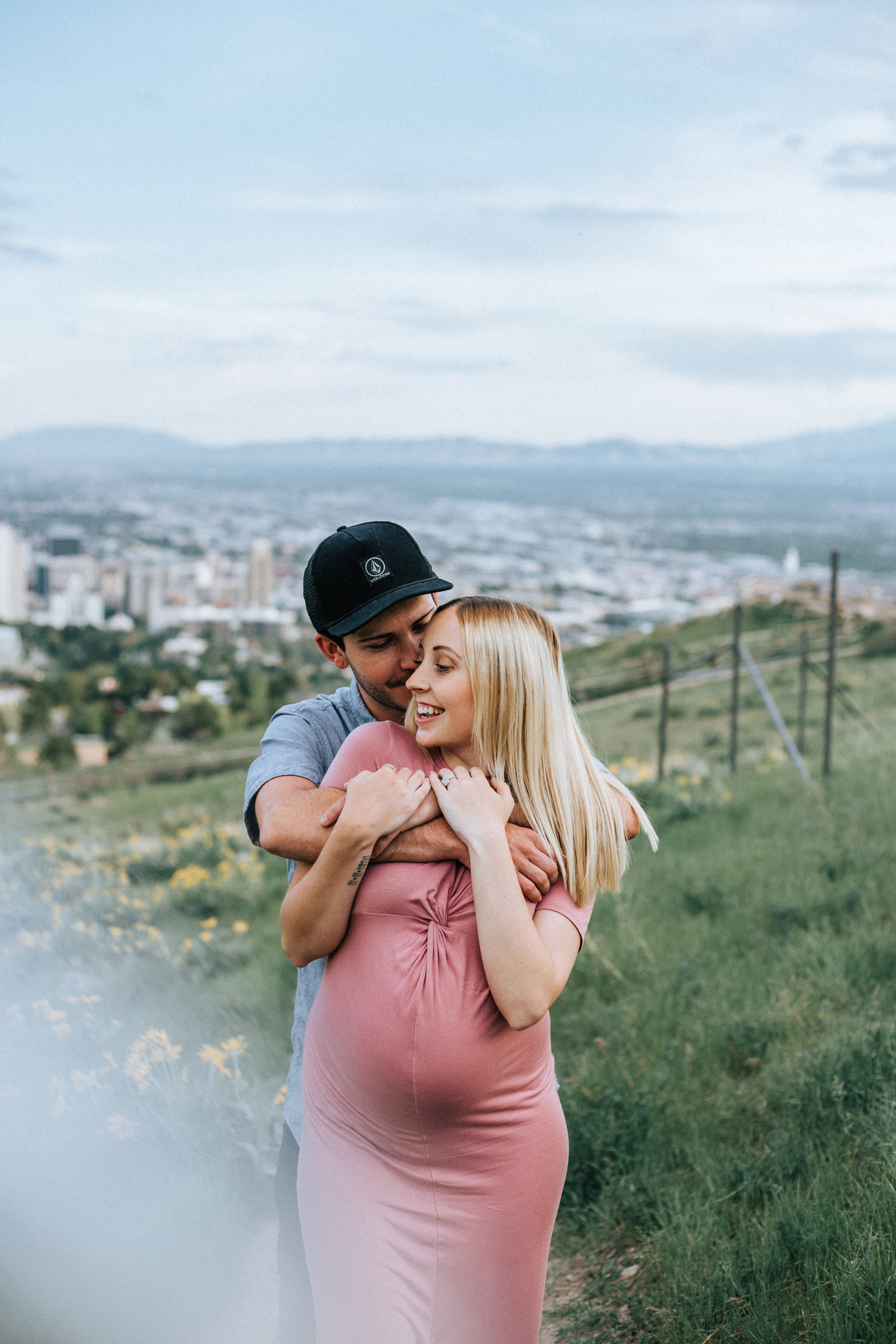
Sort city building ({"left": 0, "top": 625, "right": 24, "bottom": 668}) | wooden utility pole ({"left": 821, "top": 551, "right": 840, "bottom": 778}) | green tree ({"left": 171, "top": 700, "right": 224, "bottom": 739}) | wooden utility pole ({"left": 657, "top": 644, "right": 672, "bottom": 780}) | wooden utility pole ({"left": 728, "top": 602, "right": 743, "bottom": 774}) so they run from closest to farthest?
wooden utility pole ({"left": 821, "top": 551, "right": 840, "bottom": 778}) → wooden utility pole ({"left": 728, "top": 602, "right": 743, "bottom": 774}) → wooden utility pole ({"left": 657, "top": 644, "right": 672, "bottom": 780}) → green tree ({"left": 171, "top": 700, "right": 224, "bottom": 739}) → city building ({"left": 0, "top": 625, "right": 24, "bottom": 668})

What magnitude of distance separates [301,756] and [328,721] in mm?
223

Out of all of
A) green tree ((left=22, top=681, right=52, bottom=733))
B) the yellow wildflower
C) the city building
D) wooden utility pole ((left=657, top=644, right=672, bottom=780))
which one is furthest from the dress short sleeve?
the city building

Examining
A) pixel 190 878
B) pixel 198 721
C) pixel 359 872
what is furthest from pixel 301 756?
pixel 198 721

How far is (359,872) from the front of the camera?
6.30 ft

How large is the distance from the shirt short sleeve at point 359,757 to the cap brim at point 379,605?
0.22m

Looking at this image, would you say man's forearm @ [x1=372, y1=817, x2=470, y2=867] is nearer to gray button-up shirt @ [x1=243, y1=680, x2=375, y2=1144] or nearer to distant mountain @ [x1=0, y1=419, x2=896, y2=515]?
gray button-up shirt @ [x1=243, y1=680, x2=375, y2=1144]

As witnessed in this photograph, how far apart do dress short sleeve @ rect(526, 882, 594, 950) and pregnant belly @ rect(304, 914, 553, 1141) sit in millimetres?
148

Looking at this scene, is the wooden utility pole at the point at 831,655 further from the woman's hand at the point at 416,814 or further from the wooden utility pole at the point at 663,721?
the woman's hand at the point at 416,814

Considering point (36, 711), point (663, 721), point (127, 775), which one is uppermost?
point (663, 721)

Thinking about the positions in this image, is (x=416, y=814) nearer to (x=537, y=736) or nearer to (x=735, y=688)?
(x=537, y=736)

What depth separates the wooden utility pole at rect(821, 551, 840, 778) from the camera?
9.80 meters

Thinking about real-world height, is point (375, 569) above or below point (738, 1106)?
above

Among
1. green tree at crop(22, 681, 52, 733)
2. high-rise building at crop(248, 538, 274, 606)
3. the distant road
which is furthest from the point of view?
high-rise building at crop(248, 538, 274, 606)

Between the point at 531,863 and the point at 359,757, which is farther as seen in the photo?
the point at 359,757
